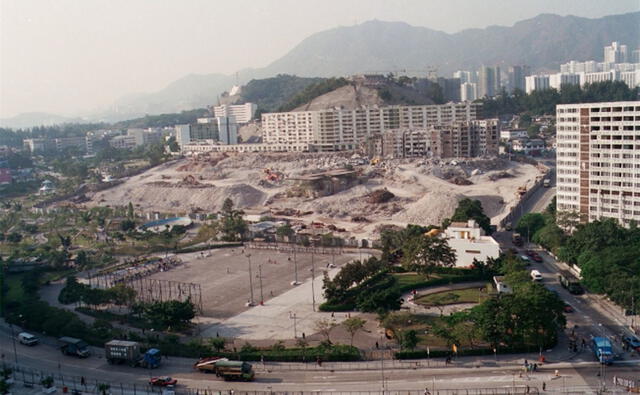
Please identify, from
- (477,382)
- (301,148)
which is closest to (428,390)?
(477,382)

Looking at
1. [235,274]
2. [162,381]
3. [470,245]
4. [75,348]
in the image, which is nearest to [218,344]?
[162,381]

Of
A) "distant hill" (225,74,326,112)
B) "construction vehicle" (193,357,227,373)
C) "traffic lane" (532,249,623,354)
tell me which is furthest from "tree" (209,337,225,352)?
"distant hill" (225,74,326,112)

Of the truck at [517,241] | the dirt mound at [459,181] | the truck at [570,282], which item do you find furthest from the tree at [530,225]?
the dirt mound at [459,181]

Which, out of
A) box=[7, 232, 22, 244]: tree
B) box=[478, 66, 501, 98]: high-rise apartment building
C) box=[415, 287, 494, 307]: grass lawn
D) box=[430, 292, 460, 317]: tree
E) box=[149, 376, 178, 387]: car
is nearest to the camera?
box=[149, 376, 178, 387]: car

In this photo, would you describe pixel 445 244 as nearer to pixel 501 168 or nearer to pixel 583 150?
pixel 583 150

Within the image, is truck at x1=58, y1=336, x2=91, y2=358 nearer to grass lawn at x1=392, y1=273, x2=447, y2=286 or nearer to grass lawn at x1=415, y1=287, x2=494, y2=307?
grass lawn at x1=415, y1=287, x2=494, y2=307

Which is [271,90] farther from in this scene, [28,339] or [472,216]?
[28,339]
